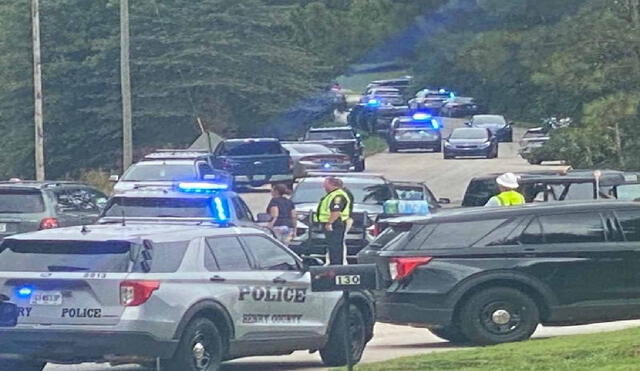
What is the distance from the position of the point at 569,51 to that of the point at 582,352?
2268cm

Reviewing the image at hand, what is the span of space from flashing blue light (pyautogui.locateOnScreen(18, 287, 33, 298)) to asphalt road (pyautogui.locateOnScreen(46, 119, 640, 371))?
2.08 meters

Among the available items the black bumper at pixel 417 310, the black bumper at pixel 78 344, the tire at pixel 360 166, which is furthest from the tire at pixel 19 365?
the tire at pixel 360 166

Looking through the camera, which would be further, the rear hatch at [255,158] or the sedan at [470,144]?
the sedan at [470,144]

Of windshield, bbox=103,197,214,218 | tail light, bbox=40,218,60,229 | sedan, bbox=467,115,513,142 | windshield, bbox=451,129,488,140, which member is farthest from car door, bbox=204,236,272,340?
sedan, bbox=467,115,513,142

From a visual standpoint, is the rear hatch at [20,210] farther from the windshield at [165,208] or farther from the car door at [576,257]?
the car door at [576,257]

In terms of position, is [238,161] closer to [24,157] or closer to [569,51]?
[569,51]

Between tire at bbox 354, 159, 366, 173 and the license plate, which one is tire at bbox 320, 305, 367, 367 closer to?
the license plate

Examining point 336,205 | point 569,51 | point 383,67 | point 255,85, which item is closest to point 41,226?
point 336,205

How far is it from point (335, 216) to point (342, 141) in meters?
30.8

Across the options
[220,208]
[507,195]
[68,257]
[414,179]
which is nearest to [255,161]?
[414,179]

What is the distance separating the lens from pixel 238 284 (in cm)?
1402

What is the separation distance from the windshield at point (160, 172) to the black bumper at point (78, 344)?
17672 mm

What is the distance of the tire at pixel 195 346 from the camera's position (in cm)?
1323

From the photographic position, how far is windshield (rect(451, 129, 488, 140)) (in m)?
57.0
